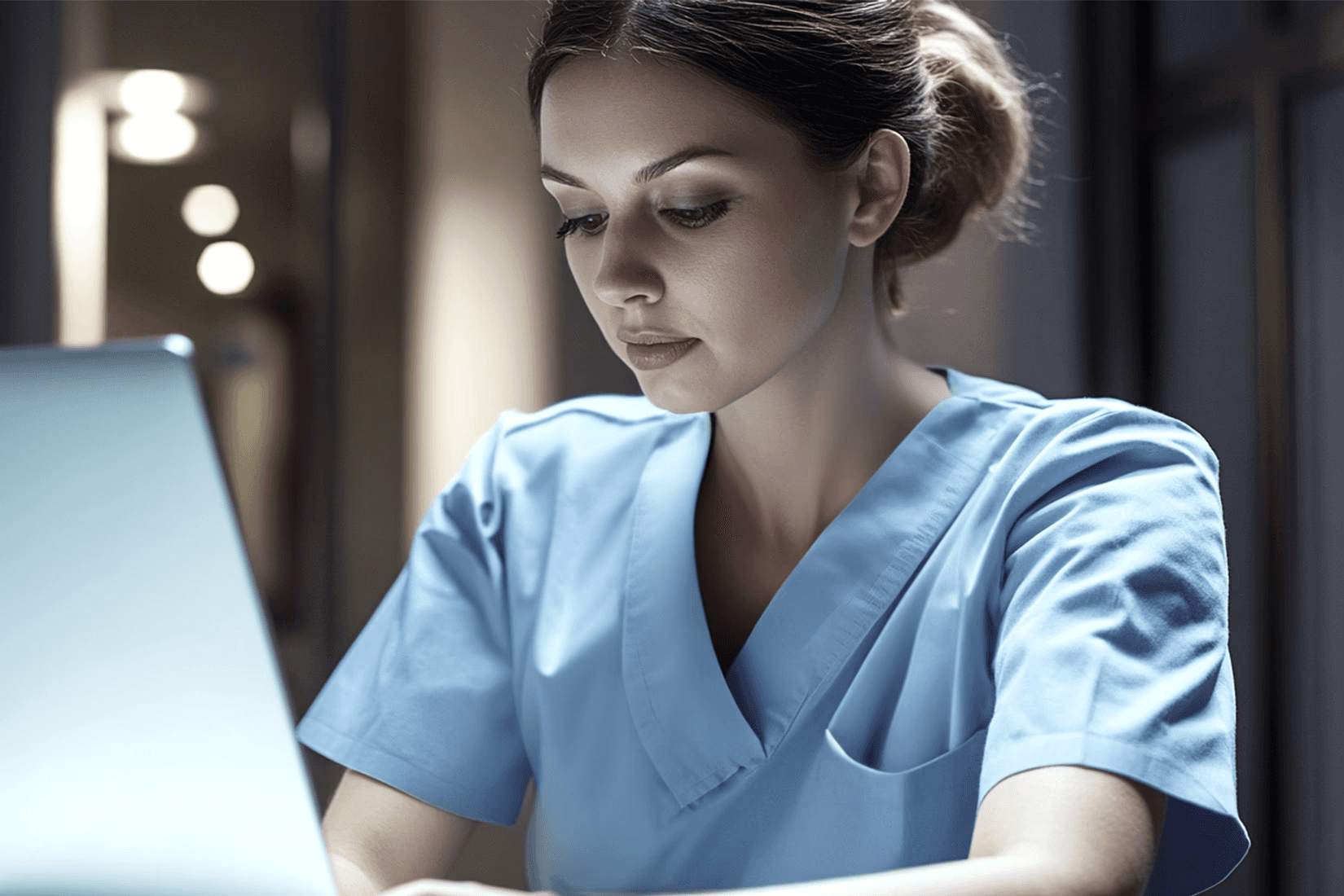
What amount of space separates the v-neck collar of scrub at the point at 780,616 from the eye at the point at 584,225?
23 centimetres

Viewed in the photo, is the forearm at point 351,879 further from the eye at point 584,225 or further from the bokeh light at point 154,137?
the bokeh light at point 154,137

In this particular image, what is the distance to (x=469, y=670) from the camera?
859mm

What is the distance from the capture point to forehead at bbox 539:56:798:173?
28.7 inches

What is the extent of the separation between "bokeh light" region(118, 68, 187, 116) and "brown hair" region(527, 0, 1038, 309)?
1.34 metres

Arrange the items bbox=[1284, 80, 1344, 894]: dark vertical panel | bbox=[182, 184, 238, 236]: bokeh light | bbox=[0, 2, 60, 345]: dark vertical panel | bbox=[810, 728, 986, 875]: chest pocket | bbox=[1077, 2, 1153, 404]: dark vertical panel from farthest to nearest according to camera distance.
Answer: bbox=[182, 184, 238, 236]: bokeh light < bbox=[0, 2, 60, 345]: dark vertical panel < bbox=[1077, 2, 1153, 404]: dark vertical panel < bbox=[1284, 80, 1344, 894]: dark vertical panel < bbox=[810, 728, 986, 875]: chest pocket

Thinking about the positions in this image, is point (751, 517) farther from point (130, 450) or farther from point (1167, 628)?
point (130, 450)

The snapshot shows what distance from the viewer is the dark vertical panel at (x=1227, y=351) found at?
138 centimetres

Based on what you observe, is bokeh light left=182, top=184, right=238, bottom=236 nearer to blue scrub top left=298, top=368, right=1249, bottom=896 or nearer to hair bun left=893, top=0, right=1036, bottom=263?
blue scrub top left=298, top=368, right=1249, bottom=896

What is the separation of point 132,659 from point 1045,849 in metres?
0.40

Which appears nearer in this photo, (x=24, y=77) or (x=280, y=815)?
(x=280, y=815)

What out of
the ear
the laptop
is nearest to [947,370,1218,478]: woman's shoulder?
the ear

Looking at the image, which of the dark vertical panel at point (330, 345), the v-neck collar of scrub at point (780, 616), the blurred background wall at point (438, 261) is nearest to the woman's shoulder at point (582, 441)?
the v-neck collar of scrub at point (780, 616)

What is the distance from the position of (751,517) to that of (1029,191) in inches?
38.1

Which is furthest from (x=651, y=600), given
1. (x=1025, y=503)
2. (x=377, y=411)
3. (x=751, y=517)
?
(x=377, y=411)
